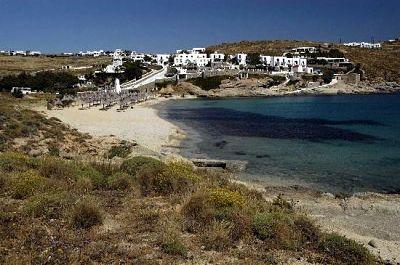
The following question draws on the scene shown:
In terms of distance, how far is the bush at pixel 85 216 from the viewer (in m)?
8.89

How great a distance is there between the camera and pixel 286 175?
22.8m

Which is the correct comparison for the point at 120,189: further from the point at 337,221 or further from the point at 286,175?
the point at 286,175

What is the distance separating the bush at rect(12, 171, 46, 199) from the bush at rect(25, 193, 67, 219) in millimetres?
823

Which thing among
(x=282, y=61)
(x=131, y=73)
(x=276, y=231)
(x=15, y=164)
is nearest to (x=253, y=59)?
(x=282, y=61)

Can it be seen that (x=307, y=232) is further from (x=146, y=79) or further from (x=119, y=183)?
(x=146, y=79)

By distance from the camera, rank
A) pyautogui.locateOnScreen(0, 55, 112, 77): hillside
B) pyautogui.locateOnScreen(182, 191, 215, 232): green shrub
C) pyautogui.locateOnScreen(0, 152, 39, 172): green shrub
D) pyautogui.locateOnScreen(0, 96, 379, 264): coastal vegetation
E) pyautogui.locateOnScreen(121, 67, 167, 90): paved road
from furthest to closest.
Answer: pyautogui.locateOnScreen(0, 55, 112, 77): hillside < pyautogui.locateOnScreen(121, 67, 167, 90): paved road < pyautogui.locateOnScreen(0, 152, 39, 172): green shrub < pyautogui.locateOnScreen(182, 191, 215, 232): green shrub < pyautogui.locateOnScreen(0, 96, 379, 264): coastal vegetation

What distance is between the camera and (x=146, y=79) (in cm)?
10588

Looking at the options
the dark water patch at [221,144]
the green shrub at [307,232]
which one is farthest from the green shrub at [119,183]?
the dark water patch at [221,144]

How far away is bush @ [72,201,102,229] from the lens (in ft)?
29.2

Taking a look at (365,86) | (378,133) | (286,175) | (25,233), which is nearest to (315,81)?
(365,86)

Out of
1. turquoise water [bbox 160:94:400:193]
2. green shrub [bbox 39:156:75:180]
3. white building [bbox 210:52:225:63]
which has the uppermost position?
white building [bbox 210:52:225:63]

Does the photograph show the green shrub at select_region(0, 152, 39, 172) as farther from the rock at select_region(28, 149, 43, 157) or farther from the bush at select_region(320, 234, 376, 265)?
the bush at select_region(320, 234, 376, 265)

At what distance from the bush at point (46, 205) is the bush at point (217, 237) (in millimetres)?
3173

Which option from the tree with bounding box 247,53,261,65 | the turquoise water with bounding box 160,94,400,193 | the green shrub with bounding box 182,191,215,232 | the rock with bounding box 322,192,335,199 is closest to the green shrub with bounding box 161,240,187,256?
the green shrub with bounding box 182,191,215,232
